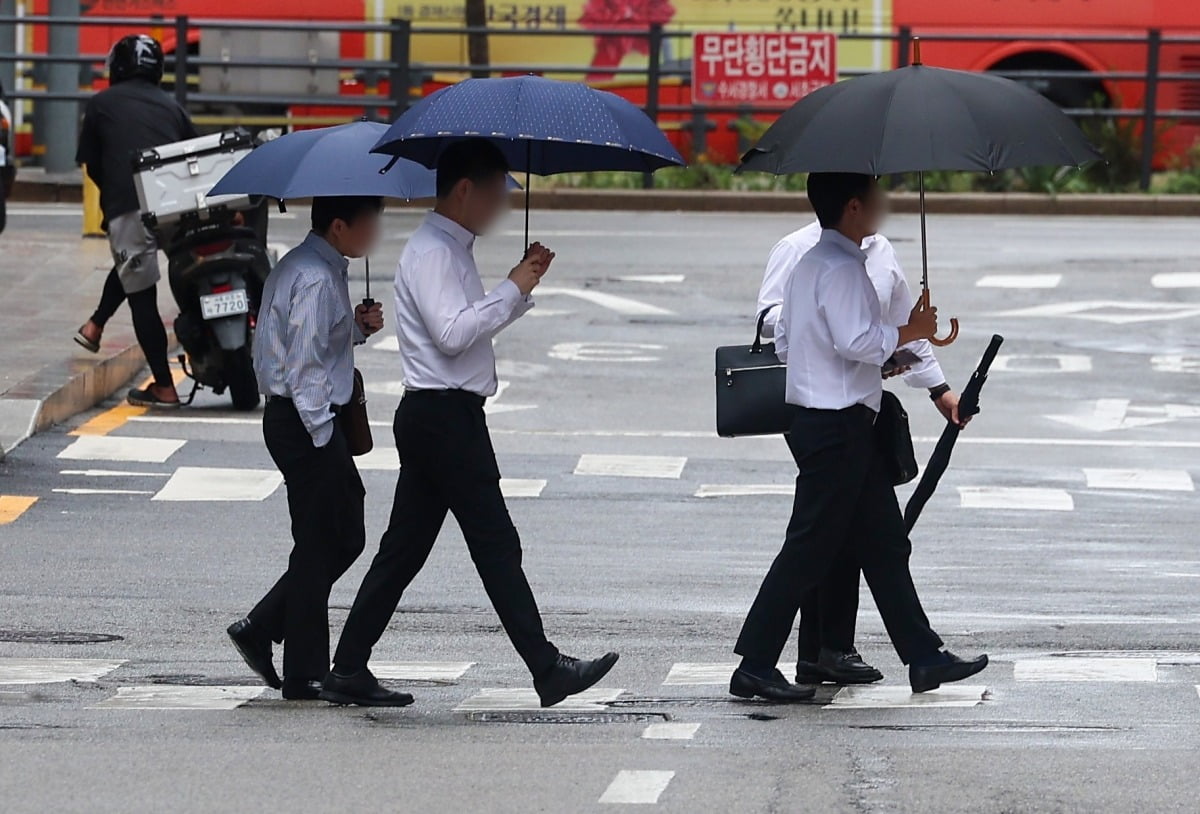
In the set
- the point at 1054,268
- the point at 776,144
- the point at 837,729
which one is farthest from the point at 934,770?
the point at 1054,268

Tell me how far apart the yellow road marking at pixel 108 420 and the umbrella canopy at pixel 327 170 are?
17.4ft

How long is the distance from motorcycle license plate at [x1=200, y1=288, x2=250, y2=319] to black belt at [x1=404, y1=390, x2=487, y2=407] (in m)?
5.87

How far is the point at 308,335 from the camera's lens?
6.54 m

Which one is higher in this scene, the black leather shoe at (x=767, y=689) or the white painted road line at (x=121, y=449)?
the black leather shoe at (x=767, y=689)

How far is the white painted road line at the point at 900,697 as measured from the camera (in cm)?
679

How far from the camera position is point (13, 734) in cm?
628

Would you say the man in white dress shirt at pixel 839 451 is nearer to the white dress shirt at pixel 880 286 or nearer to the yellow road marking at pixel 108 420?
the white dress shirt at pixel 880 286

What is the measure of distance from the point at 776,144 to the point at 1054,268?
12.3m

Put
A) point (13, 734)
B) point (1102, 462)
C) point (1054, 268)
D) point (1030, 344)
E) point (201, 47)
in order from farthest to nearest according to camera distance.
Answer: point (201, 47)
point (1054, 268)
point (1030, 344)
point (1102, 462)
point (13, 734)

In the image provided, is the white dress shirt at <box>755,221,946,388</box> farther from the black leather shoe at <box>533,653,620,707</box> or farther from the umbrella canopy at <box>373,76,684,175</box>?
the black leather shoe at <box>533,653,620,707</box>

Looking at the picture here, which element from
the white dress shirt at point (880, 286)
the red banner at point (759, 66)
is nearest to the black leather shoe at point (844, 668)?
the white dress shirt at point (880, 286)

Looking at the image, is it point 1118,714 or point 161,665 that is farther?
point 161,665

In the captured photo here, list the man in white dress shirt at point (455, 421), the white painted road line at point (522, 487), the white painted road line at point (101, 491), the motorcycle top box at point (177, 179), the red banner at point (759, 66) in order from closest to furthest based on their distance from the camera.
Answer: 1. the man in white dress shirt at point (455, 421)
2. the white painted road line at point (101, 491)
3. the white painted road line at point (522, 487)
4. the motorcycle top box at point (177, 179)
5. the red banner at point (759, 66)

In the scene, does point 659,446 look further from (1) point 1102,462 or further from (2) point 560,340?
(2) point 560,340
